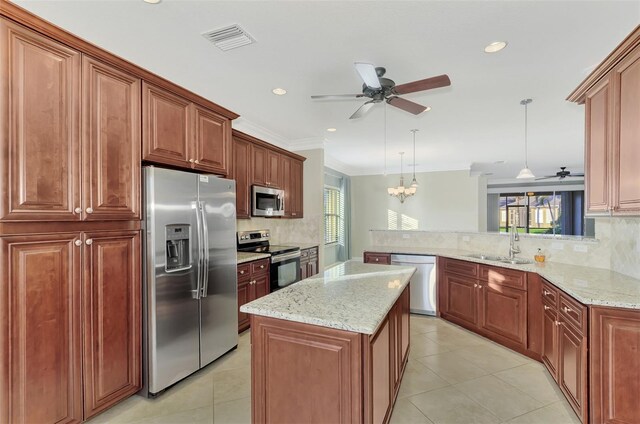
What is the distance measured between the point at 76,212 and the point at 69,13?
4.27ft

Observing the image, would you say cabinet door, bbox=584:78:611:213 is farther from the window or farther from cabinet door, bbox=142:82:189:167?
the window

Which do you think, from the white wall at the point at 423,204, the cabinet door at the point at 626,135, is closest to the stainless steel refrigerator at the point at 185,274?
the cabinet door at the point at 626,135

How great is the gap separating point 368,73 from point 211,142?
5.40ft

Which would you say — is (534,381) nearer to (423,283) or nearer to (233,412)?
(423,283)

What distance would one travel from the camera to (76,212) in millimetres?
1947

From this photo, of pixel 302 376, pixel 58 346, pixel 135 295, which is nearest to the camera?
pixel 302 376

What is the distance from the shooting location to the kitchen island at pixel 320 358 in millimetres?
1477

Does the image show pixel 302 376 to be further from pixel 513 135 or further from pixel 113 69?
pixel 513 135

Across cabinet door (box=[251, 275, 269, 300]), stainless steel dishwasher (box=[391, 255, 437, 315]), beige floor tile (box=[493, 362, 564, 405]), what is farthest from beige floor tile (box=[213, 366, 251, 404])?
stainless steel dishwasher (box=[391, 255, 437, 315])

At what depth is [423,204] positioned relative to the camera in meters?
8.23

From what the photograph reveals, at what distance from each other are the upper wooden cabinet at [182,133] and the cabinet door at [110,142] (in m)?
0.10

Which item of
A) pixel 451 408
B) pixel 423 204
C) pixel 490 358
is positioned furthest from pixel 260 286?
pixel 423 204

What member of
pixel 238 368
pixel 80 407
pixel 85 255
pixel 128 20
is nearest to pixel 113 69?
pixel 128 20

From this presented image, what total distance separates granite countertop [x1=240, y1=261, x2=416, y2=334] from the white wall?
19.0 ft
